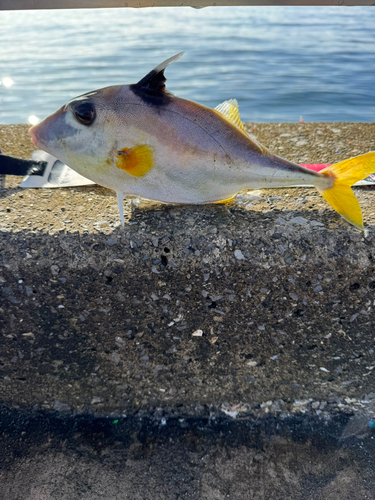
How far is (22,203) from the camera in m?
1.28

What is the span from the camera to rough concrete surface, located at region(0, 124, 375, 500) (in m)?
1.09

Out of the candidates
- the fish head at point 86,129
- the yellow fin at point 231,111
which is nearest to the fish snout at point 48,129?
the fish head at point 86,129

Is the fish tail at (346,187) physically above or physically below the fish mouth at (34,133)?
below

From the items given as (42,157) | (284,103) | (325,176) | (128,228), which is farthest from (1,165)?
(284,103)

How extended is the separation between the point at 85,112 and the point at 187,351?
2.33ft

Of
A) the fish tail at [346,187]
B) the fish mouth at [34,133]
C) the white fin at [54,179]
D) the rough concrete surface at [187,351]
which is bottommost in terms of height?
the rough concrete surface at [187,351]

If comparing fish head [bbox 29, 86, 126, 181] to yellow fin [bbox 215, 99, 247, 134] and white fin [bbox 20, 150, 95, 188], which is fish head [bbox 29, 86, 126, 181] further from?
white fin [bbox 20, 150, 95, 188]

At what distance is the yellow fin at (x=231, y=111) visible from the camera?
3.45ft

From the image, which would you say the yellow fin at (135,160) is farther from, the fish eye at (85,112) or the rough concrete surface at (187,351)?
the rough concrete surface at (187,351)

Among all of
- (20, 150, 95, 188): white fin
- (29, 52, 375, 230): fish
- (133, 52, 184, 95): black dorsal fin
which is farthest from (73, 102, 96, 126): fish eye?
(20, 150, 95, 188): white fin

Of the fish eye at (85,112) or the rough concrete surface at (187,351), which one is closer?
the fish eye at (85,112)

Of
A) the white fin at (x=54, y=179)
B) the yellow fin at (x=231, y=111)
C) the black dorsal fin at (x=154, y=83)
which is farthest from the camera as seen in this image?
the white fin at (x=54, y=179)

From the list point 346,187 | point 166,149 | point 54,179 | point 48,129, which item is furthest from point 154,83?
point 54,179

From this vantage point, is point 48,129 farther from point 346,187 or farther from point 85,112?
point 346,187
